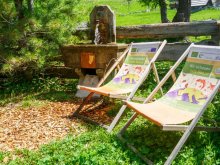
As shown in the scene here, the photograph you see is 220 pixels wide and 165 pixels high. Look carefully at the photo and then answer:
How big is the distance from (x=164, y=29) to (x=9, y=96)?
367 centimetres

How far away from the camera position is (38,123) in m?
6.04

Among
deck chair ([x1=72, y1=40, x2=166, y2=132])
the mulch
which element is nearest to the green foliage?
the mulch

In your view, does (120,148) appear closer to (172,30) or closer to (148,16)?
(172,30)

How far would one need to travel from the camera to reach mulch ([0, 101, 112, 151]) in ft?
17.5

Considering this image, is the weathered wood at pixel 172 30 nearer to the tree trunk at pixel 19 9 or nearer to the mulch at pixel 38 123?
the tree trunk at pixel 19 9

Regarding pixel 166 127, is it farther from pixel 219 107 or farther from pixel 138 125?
pixel 219 107

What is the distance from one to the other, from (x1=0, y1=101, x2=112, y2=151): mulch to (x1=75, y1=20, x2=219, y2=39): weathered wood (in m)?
2.05

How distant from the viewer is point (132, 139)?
5074 millimetres

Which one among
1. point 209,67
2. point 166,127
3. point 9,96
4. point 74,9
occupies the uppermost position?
point 74,9

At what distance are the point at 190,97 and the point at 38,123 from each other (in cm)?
254

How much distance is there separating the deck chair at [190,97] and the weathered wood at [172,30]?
223 cm

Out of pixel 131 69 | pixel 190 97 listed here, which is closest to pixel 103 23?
pixel 131 69

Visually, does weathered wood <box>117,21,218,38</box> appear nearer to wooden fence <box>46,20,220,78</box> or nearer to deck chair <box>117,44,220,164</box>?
wooden fence <box>46,20,220,78</box>

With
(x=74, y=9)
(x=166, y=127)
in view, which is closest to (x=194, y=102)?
(x=166, y=127)
